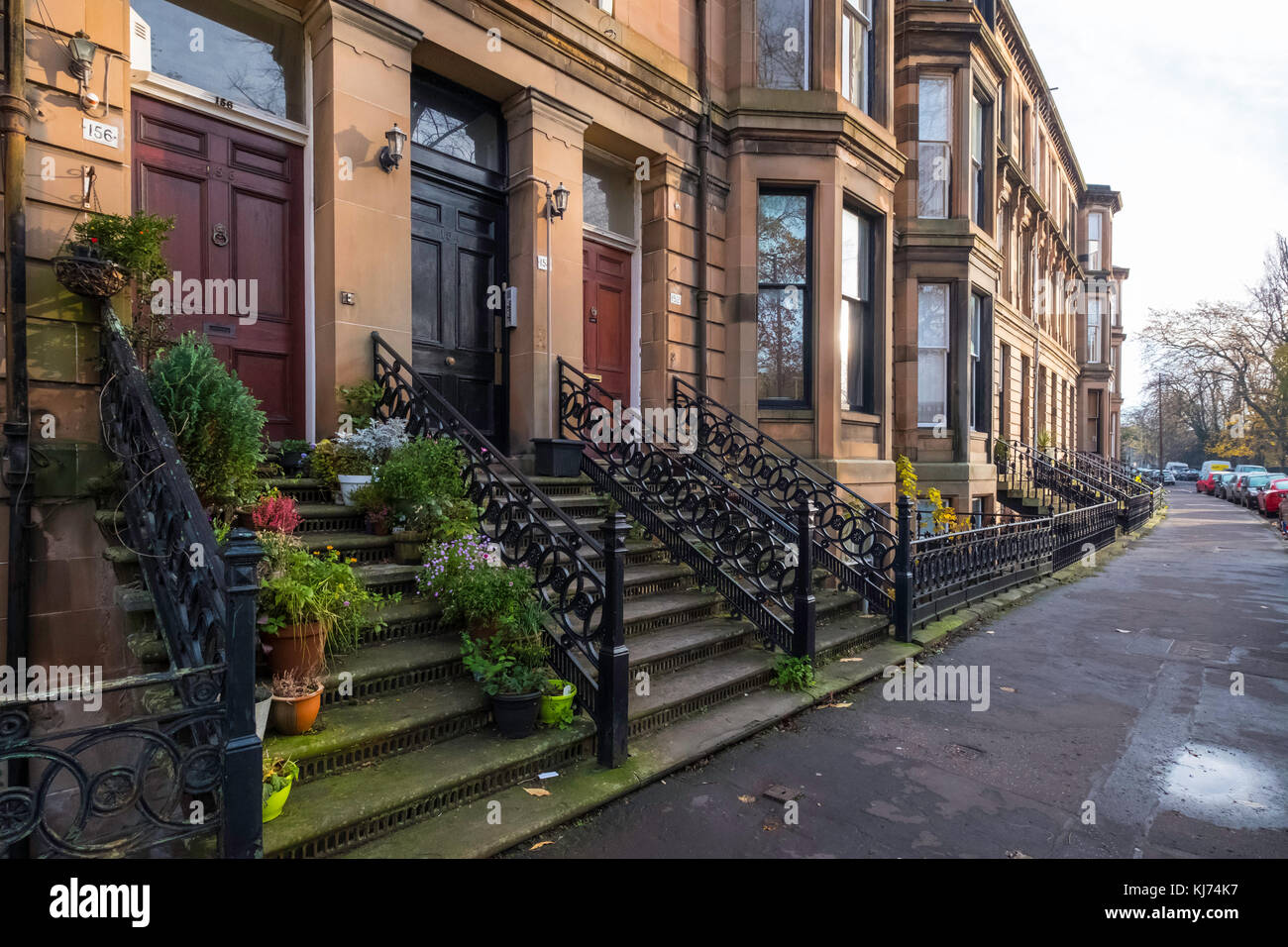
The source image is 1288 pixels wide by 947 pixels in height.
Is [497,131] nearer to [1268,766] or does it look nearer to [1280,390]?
[1268,766]

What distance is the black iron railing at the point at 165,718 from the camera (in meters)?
2.36

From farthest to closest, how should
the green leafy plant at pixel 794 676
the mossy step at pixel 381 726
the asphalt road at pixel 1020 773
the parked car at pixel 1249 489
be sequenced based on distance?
the parked car at pixel 1249 489 < the green leafy plant at pixel 794 676 < the asphalt road at pixel 1020 773 < the mossy step at pixel 381 726

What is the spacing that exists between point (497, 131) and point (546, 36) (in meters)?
1.12

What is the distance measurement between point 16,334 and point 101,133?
1458 millimetres

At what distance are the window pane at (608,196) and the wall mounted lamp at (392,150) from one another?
3112 millimetres

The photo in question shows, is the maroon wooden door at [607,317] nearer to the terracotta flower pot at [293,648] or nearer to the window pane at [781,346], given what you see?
the window pane at [781,346]

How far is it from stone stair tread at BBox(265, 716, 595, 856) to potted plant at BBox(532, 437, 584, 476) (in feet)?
11.4

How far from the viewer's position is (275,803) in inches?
119

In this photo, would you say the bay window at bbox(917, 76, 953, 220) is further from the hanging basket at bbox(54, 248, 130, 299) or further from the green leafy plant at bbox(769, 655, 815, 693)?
the hanging basket at bbox(54, 248, 130, 299)

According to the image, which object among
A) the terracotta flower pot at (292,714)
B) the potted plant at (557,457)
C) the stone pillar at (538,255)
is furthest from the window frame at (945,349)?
the terracotta flower pot at (292,714)

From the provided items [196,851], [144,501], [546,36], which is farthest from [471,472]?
[546,36]

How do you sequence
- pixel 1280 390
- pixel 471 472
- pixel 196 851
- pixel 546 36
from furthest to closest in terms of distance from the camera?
pixel 1280 390, pixel 546 36, pixel 471 472, pixel 196 851

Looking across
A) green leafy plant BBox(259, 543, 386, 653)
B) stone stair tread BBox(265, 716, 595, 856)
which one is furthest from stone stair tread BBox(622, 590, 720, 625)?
green leafy plant BBox(259, 543, 386, 653)
